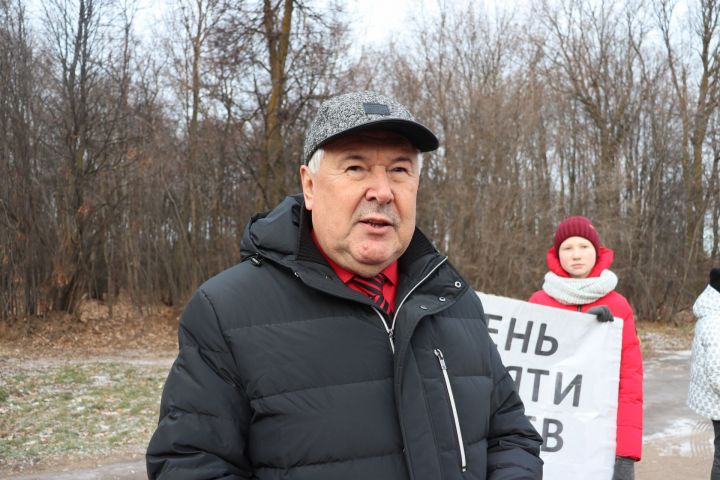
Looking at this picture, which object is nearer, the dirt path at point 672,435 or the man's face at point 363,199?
the man's face at point 363,199

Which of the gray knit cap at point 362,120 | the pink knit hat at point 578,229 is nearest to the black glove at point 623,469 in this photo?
the pink knit hat at point 578,229

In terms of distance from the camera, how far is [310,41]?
64.1 ft

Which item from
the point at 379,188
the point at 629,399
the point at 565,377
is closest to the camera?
the point at 379,188

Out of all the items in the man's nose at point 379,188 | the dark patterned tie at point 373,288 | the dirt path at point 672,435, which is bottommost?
the dirt path at point 672,435

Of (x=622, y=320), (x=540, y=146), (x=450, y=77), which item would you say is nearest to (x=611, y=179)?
(x=540, y=146)

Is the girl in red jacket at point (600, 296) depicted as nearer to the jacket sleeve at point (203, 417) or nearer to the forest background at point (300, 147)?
the jacket sleeve at point (203, 417)

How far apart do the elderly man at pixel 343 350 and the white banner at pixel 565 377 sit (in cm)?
236

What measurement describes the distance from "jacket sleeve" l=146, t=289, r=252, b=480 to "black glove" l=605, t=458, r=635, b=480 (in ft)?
10.2

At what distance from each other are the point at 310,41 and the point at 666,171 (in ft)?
53.7

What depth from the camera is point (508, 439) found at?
7.35 feet

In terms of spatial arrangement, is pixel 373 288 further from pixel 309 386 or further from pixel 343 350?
pixel 309 386

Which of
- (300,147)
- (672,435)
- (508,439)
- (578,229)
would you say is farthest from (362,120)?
(300,147)

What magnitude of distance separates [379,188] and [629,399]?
10.1 feet

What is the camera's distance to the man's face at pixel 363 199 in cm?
204
